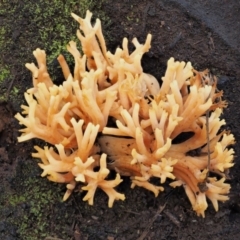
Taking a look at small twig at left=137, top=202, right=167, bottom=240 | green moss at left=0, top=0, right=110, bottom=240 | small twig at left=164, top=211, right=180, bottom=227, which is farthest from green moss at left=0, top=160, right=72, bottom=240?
small twig at left=164, top=211, right=180, bottom=227

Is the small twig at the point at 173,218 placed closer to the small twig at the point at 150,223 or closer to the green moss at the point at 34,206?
the small twig at the point at 150,223

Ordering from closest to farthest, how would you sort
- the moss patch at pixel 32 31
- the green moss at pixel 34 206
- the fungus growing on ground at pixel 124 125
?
the fungus growing on ground at pixel 124 125 → the green moss at pixel 34 206 → the moss patch at pixel 32 31

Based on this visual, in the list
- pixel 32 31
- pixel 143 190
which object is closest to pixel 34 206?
pixel 143 190

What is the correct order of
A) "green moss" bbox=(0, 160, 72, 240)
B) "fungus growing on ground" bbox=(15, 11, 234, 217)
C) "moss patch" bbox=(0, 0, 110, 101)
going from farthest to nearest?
"moss patch" bbox=(0, 0, 110, 101), "green moss" bbox=(0, 160, 72, 240), "fungus growing on ground" bbox=(15, 11, 234, 217)

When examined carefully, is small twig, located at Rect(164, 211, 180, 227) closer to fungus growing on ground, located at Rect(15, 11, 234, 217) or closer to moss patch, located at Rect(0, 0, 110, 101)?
fungus growing on ground, located at Rect(15, 11, 234, 217)

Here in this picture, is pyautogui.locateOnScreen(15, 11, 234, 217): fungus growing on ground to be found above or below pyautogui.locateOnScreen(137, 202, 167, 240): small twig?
above

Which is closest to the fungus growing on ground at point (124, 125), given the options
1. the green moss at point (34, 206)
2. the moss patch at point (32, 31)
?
the green moss at point (34, 206)

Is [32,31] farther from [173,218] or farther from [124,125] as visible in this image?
[173,218]
